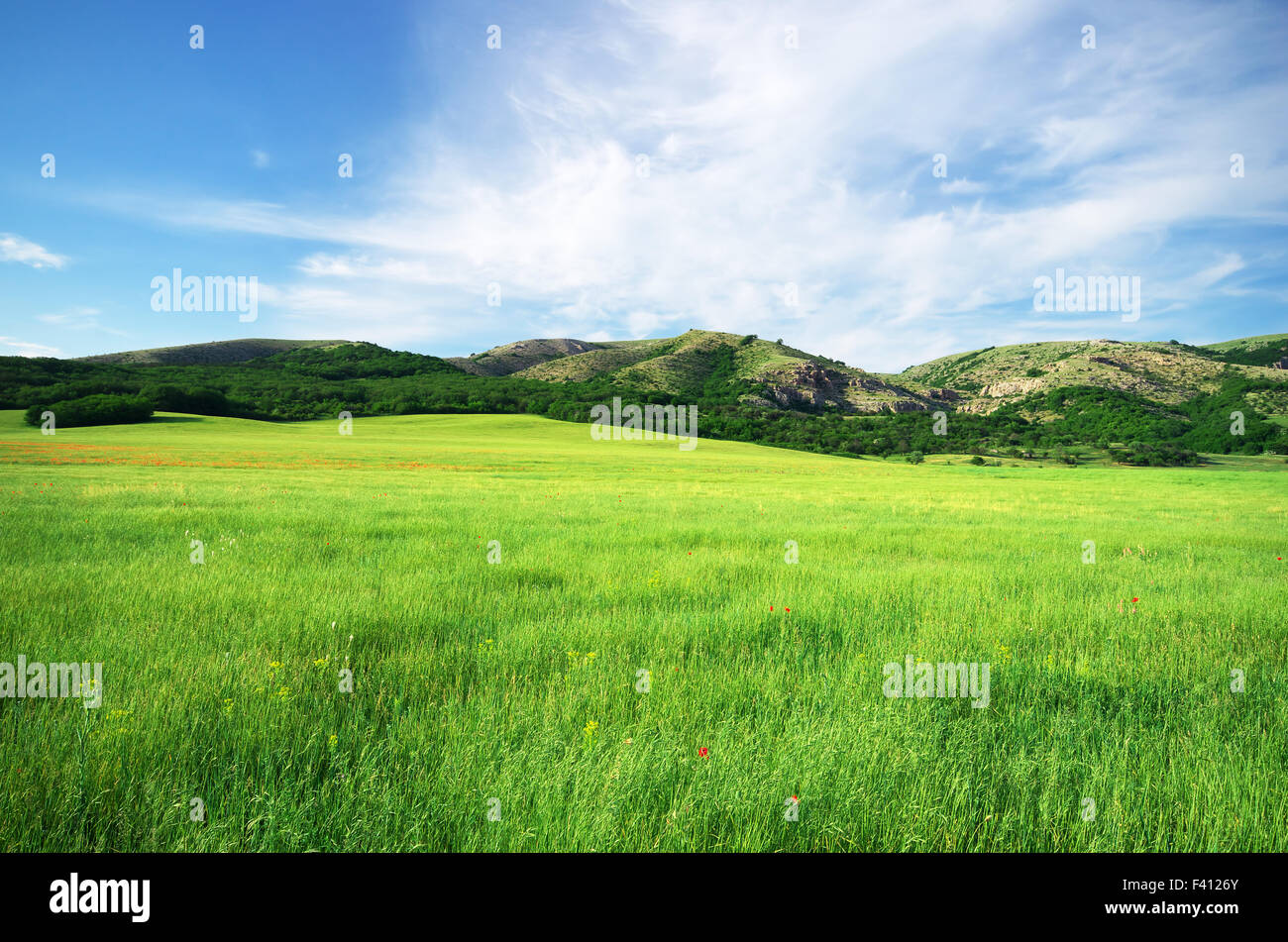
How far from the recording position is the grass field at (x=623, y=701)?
104 inches

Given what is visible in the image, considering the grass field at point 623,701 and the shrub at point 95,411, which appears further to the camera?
the shrub at point 95,411

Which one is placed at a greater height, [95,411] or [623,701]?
[95,411]

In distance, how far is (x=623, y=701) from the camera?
153 inches

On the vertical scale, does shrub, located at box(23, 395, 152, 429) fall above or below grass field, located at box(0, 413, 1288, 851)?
above

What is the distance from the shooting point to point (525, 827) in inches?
101

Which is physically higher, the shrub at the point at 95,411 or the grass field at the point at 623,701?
the shrub at the point at 95,411

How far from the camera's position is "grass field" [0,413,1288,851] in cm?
265

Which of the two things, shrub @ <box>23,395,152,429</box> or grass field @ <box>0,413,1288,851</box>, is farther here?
shrub @ <box>23,395,152,429</box>

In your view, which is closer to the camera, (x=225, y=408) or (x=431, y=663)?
(x=431, y=663)

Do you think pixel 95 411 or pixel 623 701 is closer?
pixel 623 701
